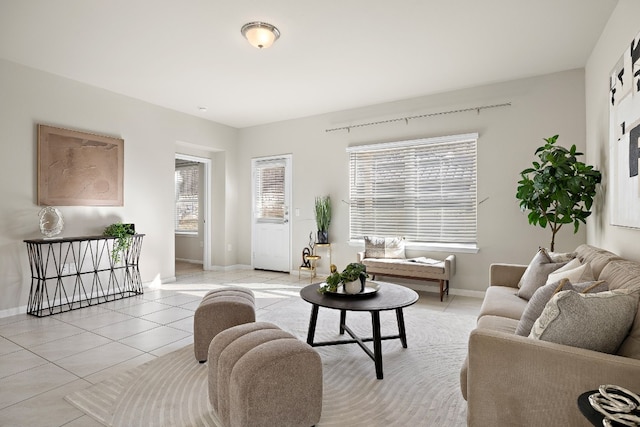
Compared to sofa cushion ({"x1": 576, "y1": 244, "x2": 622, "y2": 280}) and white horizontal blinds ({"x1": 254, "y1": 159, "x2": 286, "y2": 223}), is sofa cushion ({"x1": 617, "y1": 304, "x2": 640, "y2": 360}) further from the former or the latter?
white horizontal blinds ({"x1": 254, "y1": 159, "x2": 286, "y2": 223})

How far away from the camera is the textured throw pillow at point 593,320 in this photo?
143cm

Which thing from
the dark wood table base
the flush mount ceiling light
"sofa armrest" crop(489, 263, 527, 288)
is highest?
the flush mount ceiling light

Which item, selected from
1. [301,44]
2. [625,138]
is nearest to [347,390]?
[625,138]

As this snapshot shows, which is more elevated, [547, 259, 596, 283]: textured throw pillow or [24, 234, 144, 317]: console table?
[547, 259, 596, 283]: textured throw pillow

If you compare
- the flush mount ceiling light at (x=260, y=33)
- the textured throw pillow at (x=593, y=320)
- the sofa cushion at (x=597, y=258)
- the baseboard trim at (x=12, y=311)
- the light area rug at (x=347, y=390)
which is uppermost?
the flush mount ceiling light at (x=260, y=33)

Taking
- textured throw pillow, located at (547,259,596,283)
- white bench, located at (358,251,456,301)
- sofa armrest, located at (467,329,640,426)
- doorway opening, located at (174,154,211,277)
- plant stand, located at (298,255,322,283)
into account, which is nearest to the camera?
sofa armrest, located at (467,329,640,426)

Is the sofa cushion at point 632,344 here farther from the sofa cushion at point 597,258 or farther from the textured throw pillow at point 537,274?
the textured throw pillow at point 537,274

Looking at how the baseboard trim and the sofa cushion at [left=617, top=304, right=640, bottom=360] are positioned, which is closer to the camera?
the sofa cushion at [left=617, top=304, right=640, bottom=360]

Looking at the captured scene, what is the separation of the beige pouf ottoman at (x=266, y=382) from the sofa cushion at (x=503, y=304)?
4.40 feet

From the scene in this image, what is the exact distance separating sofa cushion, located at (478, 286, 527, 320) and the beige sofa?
867mm

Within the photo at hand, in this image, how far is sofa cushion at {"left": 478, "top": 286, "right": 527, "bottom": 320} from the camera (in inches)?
95.0

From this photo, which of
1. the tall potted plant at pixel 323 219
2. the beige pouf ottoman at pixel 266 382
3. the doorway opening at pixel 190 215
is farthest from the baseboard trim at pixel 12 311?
the tall potted plant at pixel 323 219

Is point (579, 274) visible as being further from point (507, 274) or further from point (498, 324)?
point (507, 274)

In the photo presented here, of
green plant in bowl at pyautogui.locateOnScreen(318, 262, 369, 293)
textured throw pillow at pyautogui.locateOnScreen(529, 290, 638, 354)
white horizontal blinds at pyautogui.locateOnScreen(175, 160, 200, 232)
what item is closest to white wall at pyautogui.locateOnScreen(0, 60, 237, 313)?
white horizontal blinds at pyautogui.locateOnScreen(175, 160, 200, 232)
